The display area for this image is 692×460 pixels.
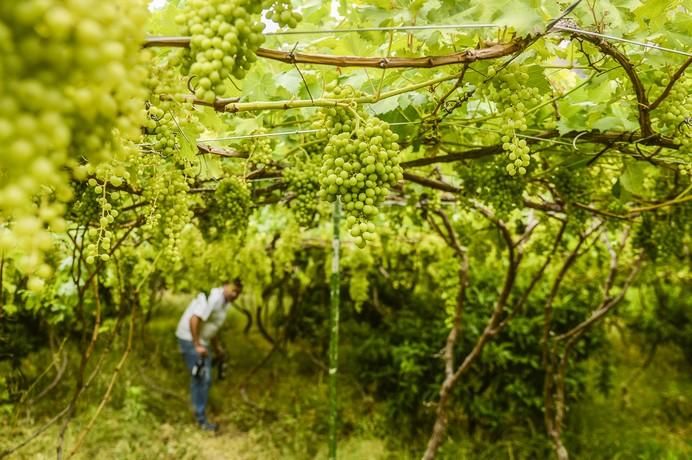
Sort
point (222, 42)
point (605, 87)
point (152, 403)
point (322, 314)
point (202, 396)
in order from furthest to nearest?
point (322, 314), point (152, 403), point (202, 396), point (605, 87), point (222, 42)

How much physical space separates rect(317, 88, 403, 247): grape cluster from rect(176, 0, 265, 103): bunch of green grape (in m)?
0.30

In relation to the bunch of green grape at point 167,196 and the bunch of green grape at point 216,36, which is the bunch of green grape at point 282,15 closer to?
the bunch of green grape at point 216,36

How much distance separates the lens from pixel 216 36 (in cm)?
77

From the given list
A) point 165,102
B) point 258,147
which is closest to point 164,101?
point 165,102

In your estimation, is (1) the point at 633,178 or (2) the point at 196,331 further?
(2) the point at 196,331

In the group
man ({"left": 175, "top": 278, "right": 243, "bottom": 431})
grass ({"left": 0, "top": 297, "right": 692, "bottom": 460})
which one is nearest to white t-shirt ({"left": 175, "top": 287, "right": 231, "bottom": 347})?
man ({"left": 175, "top": 278, "right": 243, "bottom": 431})

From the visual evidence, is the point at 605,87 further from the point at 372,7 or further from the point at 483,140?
the point at 372,7

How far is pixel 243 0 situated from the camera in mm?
780

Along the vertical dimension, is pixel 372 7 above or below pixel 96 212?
above

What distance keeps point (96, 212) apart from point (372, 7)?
1.16 metres

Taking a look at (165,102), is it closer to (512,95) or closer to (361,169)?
(361,169)

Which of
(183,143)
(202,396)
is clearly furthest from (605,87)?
(202,396)

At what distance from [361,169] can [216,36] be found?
37cm

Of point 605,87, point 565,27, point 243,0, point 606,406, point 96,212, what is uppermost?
point 605,87
